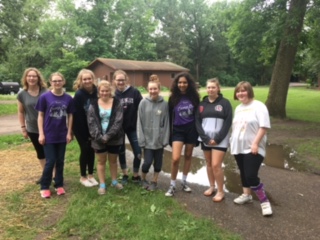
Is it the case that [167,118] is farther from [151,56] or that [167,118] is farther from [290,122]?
[151,56]

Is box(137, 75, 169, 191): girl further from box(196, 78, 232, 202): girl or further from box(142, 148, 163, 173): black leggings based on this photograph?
box(196, 78, 232, 202): girl

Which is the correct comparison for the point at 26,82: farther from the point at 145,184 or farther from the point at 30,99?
the point at 145,184

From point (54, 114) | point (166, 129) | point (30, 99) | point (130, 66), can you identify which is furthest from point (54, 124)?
point (130, 66)

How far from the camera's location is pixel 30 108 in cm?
514

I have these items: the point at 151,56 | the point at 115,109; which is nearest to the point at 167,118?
the point at 115,109

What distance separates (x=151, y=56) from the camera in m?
55.1

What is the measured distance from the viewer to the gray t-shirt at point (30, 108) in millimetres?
5137

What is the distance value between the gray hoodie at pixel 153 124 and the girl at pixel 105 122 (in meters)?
0.36

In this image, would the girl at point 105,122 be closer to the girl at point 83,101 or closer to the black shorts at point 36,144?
the girl at point 83,101

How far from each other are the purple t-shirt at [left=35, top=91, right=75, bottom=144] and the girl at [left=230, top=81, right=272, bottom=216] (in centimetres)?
259

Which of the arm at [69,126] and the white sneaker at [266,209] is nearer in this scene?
Answer: the white sneaker at [266,209]

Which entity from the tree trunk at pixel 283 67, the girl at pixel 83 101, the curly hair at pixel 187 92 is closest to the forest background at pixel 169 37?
the tree trunk at pixel 283 67

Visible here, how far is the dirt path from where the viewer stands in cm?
389

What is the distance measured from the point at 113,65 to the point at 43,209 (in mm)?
33618
